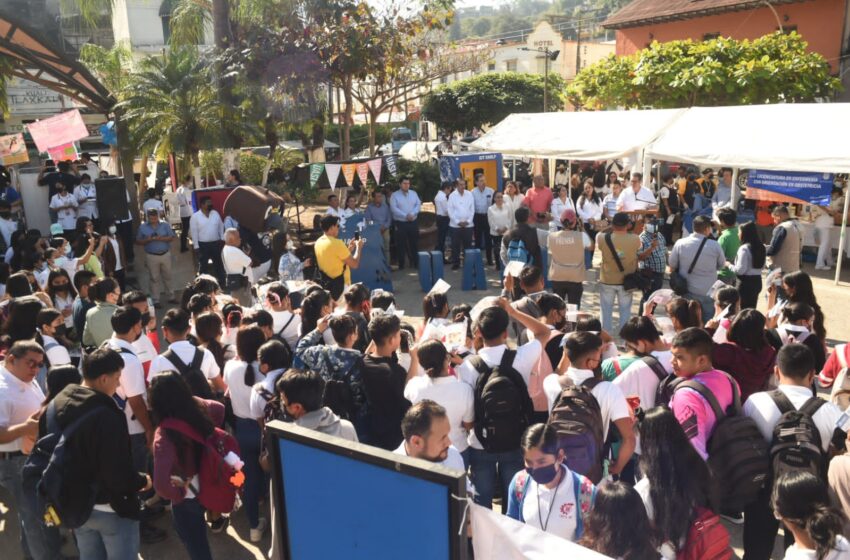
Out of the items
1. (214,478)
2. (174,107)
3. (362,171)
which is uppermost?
(174,107)

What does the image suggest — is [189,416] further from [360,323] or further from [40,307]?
[40,307]

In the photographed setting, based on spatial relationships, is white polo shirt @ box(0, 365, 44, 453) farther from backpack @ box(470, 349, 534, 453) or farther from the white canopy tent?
the white canopy tent

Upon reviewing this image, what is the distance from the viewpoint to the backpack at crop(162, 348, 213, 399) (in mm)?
4711

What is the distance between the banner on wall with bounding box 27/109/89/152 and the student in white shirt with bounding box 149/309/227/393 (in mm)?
9744

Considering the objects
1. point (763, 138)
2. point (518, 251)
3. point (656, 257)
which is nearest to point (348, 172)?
point (518, 251)

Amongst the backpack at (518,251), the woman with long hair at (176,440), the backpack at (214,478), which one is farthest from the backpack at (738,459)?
the backpack at (518,251)

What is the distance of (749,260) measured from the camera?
801 cm

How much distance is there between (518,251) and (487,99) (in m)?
31.0

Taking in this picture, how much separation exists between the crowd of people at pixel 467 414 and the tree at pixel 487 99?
3346 centimetres

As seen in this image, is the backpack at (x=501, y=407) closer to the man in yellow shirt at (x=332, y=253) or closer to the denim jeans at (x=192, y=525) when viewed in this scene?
the denim jeans at (x=192, y=525)

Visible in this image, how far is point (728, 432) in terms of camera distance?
12.4 feet

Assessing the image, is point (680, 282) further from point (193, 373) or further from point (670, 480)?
point (193, 373)

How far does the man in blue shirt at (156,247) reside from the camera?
10.8 metres

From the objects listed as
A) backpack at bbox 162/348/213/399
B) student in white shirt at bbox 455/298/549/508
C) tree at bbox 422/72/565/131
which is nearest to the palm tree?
backpack at bbox 162/348/213/399
